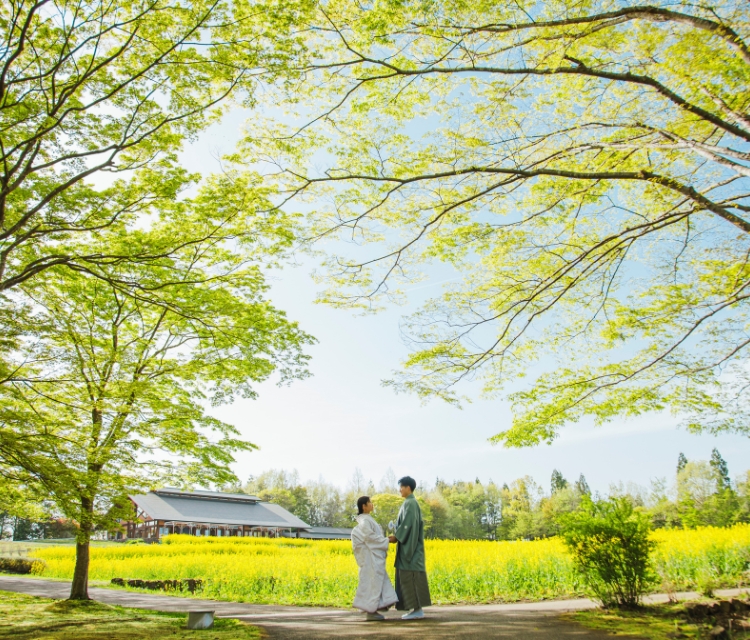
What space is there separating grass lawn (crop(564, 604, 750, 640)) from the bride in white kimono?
2.22 meters

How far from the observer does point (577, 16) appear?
18.0ft

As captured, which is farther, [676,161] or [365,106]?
[676,161]

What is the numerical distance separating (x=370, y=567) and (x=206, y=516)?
38110 mm

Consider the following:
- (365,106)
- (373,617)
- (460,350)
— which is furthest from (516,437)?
(365,106)

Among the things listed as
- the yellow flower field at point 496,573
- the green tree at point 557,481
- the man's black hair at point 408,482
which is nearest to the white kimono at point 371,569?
the man's black hair at point 408,482

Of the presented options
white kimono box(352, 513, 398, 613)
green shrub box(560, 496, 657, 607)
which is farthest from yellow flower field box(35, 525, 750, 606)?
white kimono box(352, 513, 398, 613)

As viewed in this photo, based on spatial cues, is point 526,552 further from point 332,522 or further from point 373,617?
point 332,522

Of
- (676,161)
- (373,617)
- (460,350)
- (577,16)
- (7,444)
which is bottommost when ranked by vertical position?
(373,617)

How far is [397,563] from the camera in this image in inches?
252

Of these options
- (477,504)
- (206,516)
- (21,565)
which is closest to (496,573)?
(21,565)

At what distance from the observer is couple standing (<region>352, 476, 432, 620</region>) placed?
614cm

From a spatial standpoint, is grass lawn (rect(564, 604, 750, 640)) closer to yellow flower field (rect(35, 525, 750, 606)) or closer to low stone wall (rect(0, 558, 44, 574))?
yellow flower field (rect(35, 525, 750, 606))

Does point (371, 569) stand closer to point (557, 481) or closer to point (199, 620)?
point (199, 620)

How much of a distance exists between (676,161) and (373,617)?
781cm
